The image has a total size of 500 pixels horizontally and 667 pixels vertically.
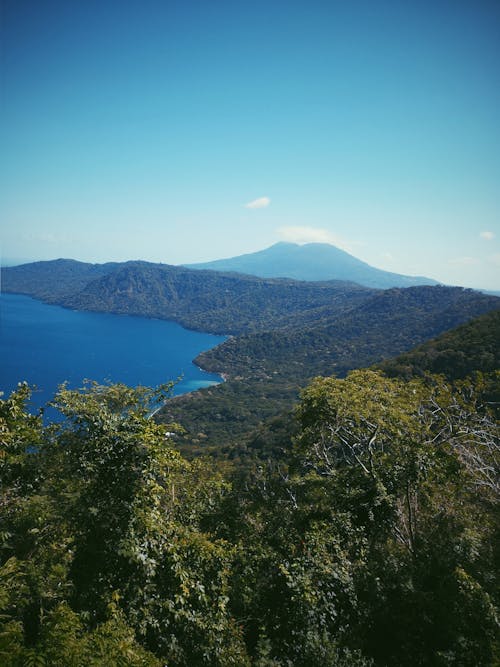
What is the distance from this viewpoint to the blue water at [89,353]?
→ 9481 cm

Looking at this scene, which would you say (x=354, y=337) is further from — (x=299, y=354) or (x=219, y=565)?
(x=219, y=565)

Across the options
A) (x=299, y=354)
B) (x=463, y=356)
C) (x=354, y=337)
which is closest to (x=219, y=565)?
(x=463, y=356)

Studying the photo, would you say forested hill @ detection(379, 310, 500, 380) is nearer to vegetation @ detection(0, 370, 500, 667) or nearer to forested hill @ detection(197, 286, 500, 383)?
vegetation @ detection(0, 370, 500, 667)

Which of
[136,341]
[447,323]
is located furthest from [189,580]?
[136,341]

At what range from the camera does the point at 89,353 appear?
401 ft

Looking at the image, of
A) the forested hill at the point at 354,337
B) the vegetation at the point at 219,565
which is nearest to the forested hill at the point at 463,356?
the vegetation at the point at 219,565

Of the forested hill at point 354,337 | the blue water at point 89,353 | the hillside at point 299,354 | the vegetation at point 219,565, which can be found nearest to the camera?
the vegetation at point 219,565

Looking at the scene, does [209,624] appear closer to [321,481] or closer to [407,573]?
[407,573]

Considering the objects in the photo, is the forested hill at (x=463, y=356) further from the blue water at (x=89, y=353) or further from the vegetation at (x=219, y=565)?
the blue water at (x=89, y=353)

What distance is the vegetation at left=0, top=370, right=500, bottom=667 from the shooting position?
4.93 m

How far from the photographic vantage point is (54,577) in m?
5.27

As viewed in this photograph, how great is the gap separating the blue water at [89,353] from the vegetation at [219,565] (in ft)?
189

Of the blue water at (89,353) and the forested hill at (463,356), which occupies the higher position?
the forested hill at (463,356)

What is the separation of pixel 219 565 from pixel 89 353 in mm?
128634
